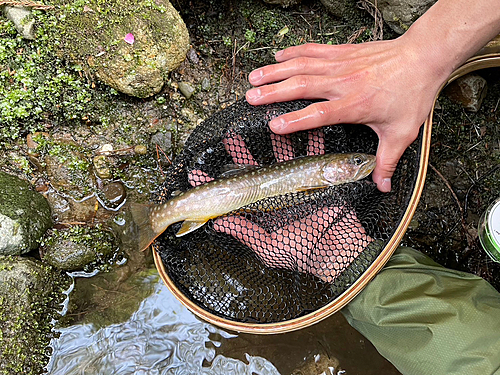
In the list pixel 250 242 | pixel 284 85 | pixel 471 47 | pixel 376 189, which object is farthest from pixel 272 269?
pixel 471 47

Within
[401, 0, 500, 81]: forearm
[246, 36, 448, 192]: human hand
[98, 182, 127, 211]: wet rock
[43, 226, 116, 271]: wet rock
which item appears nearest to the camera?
[401, 0, 500, 81]: forearm

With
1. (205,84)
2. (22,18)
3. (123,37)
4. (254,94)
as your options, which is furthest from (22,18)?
(254,94)

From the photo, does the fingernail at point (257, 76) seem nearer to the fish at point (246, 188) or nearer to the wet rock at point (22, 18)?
the fish at point (246, 188)

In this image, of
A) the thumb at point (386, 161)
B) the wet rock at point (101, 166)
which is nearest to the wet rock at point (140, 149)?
the wet rock at point (101, 166)

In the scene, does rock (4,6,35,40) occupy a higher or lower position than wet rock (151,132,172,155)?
higher

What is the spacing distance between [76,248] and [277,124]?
5.83 feet

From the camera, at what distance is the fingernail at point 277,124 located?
2.30m

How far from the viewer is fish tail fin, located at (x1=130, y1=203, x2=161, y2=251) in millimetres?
2547

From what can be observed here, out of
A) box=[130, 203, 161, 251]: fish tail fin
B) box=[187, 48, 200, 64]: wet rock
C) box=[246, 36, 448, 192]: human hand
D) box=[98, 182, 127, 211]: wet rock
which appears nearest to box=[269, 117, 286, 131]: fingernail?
box=[246, 36, 448, 192]: human hand

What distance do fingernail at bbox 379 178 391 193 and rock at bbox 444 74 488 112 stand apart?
1.11m

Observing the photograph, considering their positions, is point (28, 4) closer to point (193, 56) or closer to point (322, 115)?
point (193, 56)

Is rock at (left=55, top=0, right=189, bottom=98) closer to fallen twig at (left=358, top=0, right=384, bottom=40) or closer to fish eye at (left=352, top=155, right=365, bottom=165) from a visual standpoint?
fallen twig at (left=358, top=0, right=384, bottom=40)

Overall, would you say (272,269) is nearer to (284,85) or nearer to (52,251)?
(284,85)

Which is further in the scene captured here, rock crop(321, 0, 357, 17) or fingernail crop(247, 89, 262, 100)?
rock crop(321, 0, 357, 17)
